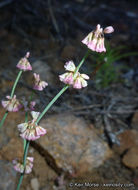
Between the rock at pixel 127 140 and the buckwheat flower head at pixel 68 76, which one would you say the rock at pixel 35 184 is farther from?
the buckwheat flower head at pixel 68 76

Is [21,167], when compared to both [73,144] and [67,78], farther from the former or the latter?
[73,144]

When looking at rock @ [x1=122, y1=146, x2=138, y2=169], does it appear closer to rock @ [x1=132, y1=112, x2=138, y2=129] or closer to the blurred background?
the blurred background

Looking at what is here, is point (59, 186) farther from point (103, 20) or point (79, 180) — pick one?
point (103, 20)

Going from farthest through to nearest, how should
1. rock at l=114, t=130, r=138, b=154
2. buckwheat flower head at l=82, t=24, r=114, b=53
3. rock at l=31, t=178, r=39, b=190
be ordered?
rock at l=114, t=130, r=138, b=154
rock at l=31, t=178, r=39, b=190
buckwheat flower head at l=82, t=24, r=114, b=53

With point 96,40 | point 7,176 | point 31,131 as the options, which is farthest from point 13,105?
point 7,176

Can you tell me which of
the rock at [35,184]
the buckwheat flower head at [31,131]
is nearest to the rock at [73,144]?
the rock at [35,184]

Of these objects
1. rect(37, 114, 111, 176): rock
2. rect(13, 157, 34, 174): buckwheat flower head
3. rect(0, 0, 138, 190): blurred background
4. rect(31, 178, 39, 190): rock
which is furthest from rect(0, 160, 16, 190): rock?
rect(13, 157, 34, 174): buckwheat flower head
